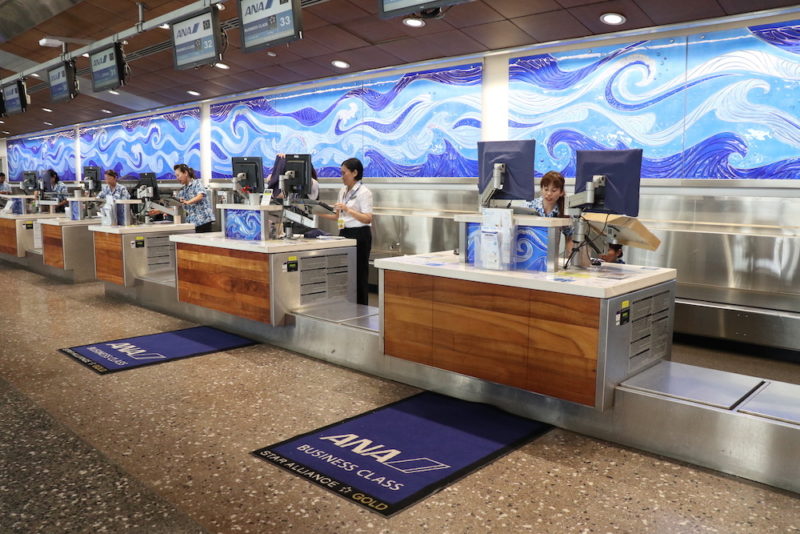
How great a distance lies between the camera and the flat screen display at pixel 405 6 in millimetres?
4117

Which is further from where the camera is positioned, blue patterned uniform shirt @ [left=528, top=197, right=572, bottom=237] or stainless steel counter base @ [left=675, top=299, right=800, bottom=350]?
stainless steel counter base @ [left=675, top=299, right=800, bottom=350]

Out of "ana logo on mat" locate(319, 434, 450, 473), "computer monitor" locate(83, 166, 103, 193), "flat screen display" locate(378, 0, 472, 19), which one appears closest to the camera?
"ana logo on mat" locate(319, 434, 450, 473)

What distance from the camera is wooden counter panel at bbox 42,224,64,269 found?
836 centimetres

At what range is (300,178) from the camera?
5.23m

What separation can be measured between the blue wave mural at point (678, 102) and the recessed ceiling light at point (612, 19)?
52cm

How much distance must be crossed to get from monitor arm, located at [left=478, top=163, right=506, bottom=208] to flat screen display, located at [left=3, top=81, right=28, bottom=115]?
378 inches

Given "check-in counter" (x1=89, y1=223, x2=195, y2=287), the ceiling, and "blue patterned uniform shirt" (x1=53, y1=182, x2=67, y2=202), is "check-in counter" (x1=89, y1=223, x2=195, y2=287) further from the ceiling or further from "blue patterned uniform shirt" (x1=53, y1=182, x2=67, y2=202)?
"blue patterned uniform shirt" (x1=53, y1=182, x2=67, y2=202)

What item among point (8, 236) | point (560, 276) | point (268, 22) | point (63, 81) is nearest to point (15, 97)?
point (63, 81)

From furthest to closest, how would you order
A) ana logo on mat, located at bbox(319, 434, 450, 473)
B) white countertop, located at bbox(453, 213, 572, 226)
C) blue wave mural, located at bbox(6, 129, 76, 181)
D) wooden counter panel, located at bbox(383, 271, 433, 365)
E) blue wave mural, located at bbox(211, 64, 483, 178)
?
blue wave mural, located at bbox(6, 129, 76, 181), blue wave mural, located at bbox(211, 64, 483, 178), wooden counter panel, located at bbox(383, 271, 433, 365), white countertop, located at bbox(453, 213, 572, 226), ana logo on mat, located at bbox(319, 434, 450, 473)

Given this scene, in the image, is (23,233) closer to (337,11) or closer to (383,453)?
(337,11)

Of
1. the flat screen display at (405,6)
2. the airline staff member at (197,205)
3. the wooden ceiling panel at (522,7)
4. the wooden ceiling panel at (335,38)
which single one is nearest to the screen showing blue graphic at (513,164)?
the flat screen display at (405,6)

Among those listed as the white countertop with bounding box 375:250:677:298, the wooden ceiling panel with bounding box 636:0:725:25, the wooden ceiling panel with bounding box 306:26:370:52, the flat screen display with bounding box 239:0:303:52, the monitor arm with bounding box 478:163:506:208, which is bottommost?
the white countertop with bounding box 375:250:677:298

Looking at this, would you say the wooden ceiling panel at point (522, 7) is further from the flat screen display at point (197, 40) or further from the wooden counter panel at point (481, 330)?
the wooden counter panel at point (481, 330)

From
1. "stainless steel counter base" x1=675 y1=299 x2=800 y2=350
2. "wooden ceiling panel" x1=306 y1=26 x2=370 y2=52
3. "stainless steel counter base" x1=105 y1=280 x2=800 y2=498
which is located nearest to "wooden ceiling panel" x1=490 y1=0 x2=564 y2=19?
"wooden ceiling panel" x1=306 y1=26 x2=370 y2=52
